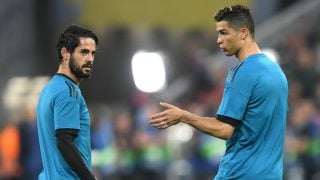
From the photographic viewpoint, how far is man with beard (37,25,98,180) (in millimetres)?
7695

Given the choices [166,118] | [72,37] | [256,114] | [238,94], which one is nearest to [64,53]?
[72,37]

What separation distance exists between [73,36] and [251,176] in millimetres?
1632

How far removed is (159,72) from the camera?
21.1 m

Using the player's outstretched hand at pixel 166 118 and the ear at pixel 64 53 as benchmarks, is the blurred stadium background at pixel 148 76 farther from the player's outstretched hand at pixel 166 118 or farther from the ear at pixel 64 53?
the ear at pixel 64 53

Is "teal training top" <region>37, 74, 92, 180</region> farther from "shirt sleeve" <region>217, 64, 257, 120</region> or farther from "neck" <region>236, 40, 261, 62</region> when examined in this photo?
"neck" <region>236, 40, 261, 62</region>

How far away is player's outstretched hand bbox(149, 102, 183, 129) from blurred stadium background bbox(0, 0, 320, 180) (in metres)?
6.77

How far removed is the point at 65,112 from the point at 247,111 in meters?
1.30

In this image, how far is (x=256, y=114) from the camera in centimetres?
788

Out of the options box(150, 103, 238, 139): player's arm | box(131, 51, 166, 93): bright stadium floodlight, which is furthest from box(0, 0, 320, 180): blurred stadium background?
box(150, 103, 238, 139): player's arm

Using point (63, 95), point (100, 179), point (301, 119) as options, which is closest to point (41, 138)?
point (63, 95)

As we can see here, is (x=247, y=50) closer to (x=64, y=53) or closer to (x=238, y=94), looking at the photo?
(x=238, y=94)

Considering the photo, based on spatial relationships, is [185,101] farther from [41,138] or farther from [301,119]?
[41,138]

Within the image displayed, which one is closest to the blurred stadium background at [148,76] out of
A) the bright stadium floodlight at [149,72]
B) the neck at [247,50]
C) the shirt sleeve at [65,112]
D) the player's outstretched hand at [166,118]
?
the bright stadium floodlight at [149,72]

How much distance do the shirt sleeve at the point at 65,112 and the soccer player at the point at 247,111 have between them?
2.12ft
